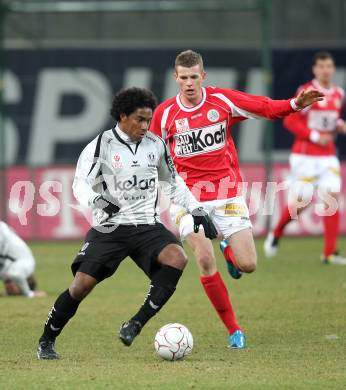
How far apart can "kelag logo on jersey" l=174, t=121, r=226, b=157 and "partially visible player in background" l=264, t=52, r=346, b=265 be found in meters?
6.09

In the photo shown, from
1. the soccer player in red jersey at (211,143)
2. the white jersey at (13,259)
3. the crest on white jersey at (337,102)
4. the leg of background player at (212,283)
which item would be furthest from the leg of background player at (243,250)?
the crest on white jersey at (337,102)

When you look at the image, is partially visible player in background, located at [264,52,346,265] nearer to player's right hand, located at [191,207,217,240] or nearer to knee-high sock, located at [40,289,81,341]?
player's right hand, located at [191,207,217,240]

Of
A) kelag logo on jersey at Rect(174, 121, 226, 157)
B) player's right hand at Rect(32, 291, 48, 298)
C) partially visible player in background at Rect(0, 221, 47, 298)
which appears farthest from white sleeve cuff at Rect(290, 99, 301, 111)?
player's right hand at Rect(32, 291, 48, 298)

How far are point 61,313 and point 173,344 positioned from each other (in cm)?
84

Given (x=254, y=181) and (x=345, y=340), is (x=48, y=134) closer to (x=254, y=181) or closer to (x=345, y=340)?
(x=254, y=181)

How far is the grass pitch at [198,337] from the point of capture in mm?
7316

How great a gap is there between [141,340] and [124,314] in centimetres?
181

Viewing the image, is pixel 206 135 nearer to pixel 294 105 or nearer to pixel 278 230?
pixel 294 105

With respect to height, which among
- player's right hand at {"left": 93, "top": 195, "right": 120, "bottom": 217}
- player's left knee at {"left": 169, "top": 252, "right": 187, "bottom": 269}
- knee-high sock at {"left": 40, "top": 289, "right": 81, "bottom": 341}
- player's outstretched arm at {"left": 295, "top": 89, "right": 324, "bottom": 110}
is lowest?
knee-high sock at {"left": 40, "top": 289, "right": 81, "bottom": 341}

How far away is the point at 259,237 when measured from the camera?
20625 mm

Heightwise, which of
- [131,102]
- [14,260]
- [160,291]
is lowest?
[14,260]

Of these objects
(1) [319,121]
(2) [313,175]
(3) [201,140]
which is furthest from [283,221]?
(3) [201,140]

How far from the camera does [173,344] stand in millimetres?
8070

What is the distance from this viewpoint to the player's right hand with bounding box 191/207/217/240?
8273mm
